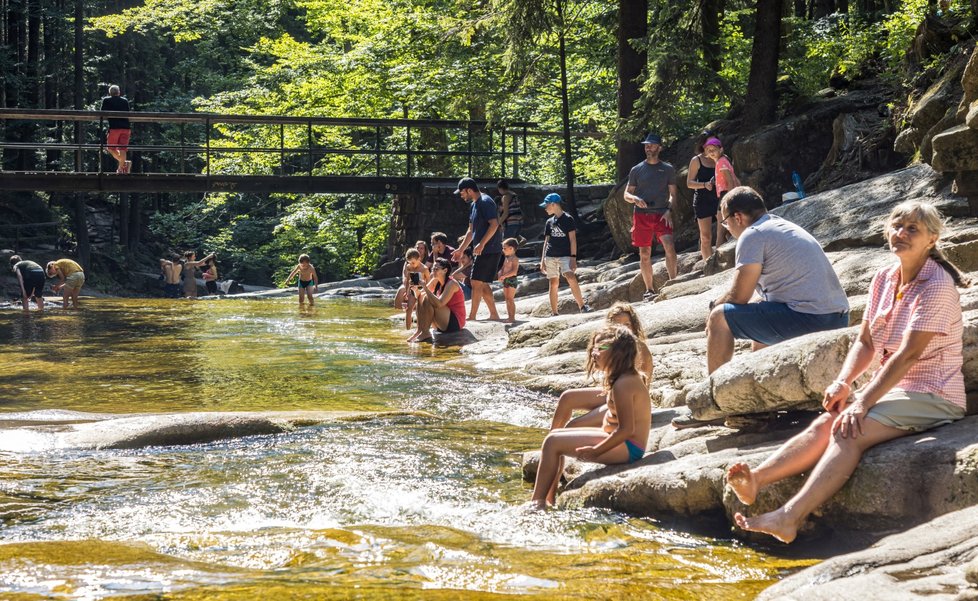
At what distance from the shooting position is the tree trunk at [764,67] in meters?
17.7

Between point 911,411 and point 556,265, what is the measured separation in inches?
375

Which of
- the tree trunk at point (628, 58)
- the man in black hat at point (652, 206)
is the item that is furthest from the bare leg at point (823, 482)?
the tree trunk at point (628, 58)

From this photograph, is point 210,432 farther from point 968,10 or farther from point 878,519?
point 968,10

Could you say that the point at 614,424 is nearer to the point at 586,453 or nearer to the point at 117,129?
the point at 586,453

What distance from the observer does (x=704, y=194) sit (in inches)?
568

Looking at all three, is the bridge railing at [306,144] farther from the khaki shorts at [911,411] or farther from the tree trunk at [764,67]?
the khaki shorts at [911,411]

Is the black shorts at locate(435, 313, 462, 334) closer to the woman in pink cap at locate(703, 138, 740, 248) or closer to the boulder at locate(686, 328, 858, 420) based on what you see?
the woman in pink cap at locate(703, 138, 740, 248)

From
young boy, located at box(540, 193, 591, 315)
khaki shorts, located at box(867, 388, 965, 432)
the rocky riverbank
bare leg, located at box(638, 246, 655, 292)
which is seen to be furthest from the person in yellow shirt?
khaki shorts, located at box(867, 388, 965, 432)

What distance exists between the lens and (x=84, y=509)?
19.2 ft

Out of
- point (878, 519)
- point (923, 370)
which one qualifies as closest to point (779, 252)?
point (923, 370)

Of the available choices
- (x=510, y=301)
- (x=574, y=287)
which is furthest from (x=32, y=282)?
(x=574, y=287)

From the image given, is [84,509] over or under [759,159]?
under

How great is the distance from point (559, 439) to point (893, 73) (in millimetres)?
12093

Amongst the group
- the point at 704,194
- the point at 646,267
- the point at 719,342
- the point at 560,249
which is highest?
the point at 704,194
